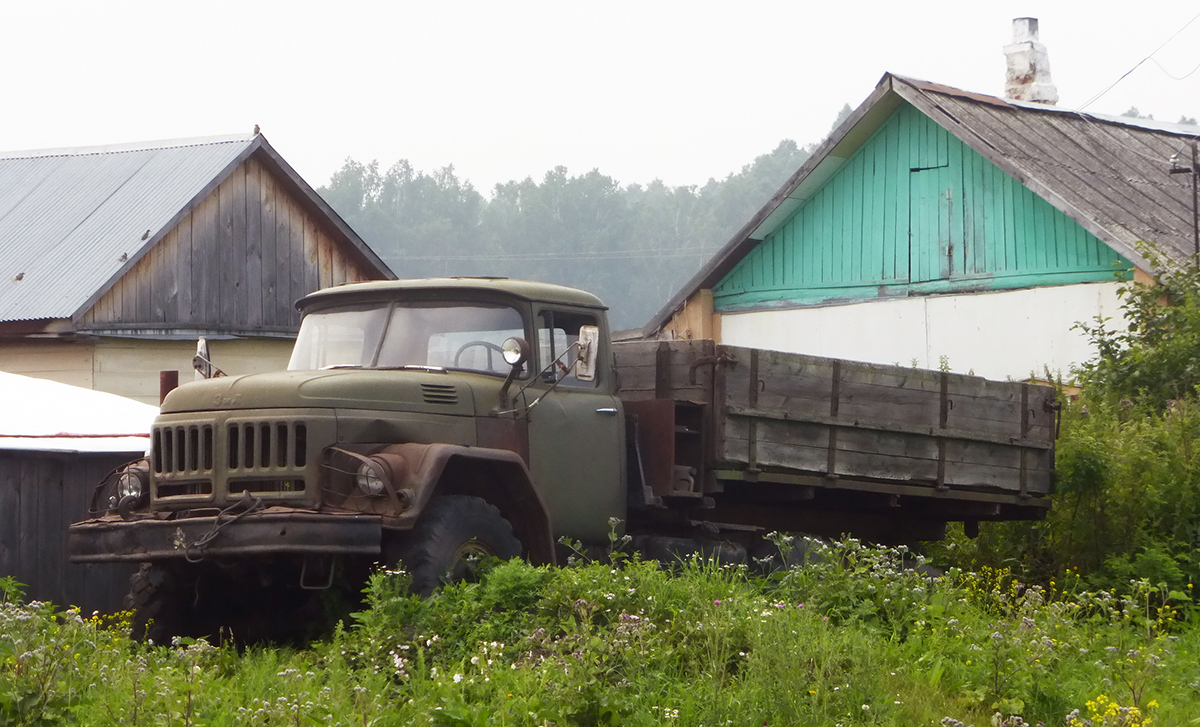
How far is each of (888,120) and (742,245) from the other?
109 inches

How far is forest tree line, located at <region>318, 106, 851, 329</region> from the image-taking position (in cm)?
7506

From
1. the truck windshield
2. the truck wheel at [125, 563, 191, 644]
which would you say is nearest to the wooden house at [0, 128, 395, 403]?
the truck windshield

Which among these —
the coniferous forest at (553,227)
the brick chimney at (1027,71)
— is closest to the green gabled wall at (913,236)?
the brick chimney at (1027,71)

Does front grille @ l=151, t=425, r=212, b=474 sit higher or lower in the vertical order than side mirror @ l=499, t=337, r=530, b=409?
Answer: lower

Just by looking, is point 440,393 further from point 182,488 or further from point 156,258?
point 156,258

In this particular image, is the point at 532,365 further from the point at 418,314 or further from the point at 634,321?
the point at 634,321

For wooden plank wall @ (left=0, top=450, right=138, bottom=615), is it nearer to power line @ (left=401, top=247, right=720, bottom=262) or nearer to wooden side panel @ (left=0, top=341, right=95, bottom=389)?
wooden side panel @ (left=0, top=341, right=95, bottom=389)

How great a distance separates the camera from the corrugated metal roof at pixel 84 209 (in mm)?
16812

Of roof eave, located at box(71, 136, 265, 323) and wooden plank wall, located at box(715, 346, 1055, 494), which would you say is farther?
roof eave, located at box(71, 136, 265, 323)

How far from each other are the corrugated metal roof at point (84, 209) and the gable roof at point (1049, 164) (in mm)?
7198

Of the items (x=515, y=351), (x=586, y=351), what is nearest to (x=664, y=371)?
(x=586, y=351)

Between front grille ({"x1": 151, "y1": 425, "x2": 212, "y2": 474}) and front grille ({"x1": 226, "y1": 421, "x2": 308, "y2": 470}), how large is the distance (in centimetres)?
18

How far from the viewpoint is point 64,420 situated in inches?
427

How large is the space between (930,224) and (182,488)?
531 inches
